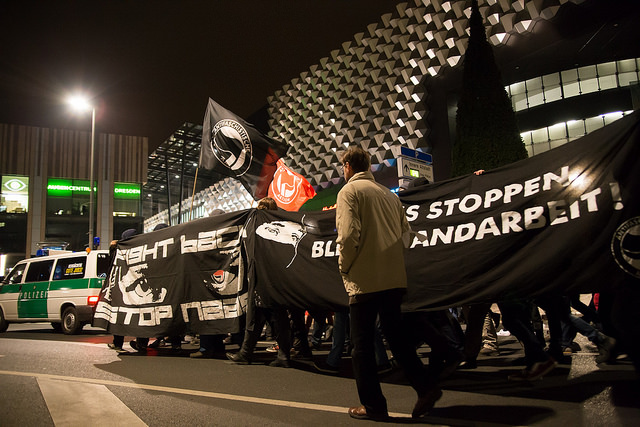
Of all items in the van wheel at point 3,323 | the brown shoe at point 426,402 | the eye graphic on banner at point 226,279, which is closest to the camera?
the brown shoe at point 426,402

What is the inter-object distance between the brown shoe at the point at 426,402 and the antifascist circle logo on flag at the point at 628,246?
5.20ft

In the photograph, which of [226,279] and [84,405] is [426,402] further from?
[226,279]

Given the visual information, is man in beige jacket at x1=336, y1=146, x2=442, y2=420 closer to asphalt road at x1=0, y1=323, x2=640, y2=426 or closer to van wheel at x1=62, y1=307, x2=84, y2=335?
asphalt road at x1=0, y1=323, x2=640, y2=426

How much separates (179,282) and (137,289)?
36.9 inches

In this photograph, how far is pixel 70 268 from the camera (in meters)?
11.7

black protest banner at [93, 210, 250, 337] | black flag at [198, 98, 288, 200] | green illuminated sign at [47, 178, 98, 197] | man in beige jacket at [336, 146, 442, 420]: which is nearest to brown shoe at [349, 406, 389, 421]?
man in beige jacket at [336, 146, 442, 420]

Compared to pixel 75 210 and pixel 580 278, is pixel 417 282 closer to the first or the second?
pixel 580 278

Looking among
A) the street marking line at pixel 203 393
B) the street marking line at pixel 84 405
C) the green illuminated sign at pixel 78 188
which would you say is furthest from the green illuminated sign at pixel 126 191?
the street marking line at pixel 84 405

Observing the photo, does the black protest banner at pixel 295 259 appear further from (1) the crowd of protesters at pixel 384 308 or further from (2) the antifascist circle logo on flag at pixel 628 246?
(2) the antifascist circle logo on flag at pixel 628 246

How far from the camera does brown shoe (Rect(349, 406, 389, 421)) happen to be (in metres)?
3.19

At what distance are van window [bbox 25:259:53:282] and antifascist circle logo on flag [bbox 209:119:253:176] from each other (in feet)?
22.0

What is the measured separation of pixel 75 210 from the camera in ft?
150

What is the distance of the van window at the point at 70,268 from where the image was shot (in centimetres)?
1151

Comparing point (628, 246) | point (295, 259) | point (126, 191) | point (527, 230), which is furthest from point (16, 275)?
point (126, 191)
